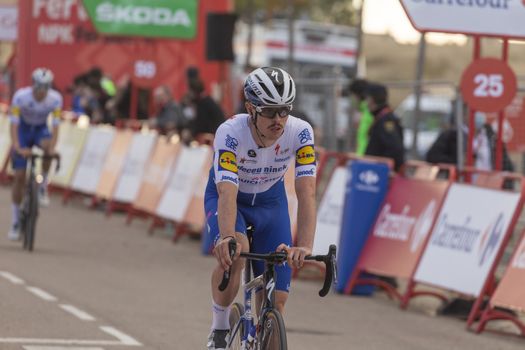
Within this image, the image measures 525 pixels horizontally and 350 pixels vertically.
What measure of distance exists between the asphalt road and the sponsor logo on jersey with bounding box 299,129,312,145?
8.86 feet

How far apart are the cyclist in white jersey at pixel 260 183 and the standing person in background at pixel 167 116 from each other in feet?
41.4

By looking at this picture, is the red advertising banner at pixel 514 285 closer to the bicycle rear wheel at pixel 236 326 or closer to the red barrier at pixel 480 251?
the red barrier at pixel 480 251

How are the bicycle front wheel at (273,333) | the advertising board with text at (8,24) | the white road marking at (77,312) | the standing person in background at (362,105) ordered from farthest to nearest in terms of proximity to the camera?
the advertising board with text at (8,24) < the standing person in background at (362,105) < the white road marking at (77,312) < the bicycle front wheel at (273,333)

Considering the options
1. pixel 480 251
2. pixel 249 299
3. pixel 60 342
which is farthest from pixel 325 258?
pixel 480 251

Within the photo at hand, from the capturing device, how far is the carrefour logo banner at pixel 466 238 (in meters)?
12.5

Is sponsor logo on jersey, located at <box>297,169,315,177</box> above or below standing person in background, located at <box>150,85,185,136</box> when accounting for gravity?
above

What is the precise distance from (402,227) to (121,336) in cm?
415

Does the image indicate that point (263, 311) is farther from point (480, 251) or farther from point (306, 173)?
point (480, 251)

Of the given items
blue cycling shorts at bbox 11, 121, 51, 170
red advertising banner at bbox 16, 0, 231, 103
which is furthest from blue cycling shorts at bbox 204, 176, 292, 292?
red advertising banner at bbox 16, 0, 231, 103

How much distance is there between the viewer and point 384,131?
15211 mm

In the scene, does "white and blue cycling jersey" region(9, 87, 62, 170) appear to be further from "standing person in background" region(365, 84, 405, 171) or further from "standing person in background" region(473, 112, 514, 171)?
"standing person in background" region(473, 112, 514, 171)

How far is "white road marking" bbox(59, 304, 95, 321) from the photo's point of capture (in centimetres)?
1152

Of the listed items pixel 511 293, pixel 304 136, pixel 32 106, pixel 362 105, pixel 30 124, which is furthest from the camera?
pixel 30 124

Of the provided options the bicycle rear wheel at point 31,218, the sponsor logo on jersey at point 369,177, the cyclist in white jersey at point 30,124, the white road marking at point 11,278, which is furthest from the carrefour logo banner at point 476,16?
the cyclist in white jersey at point 30,124
